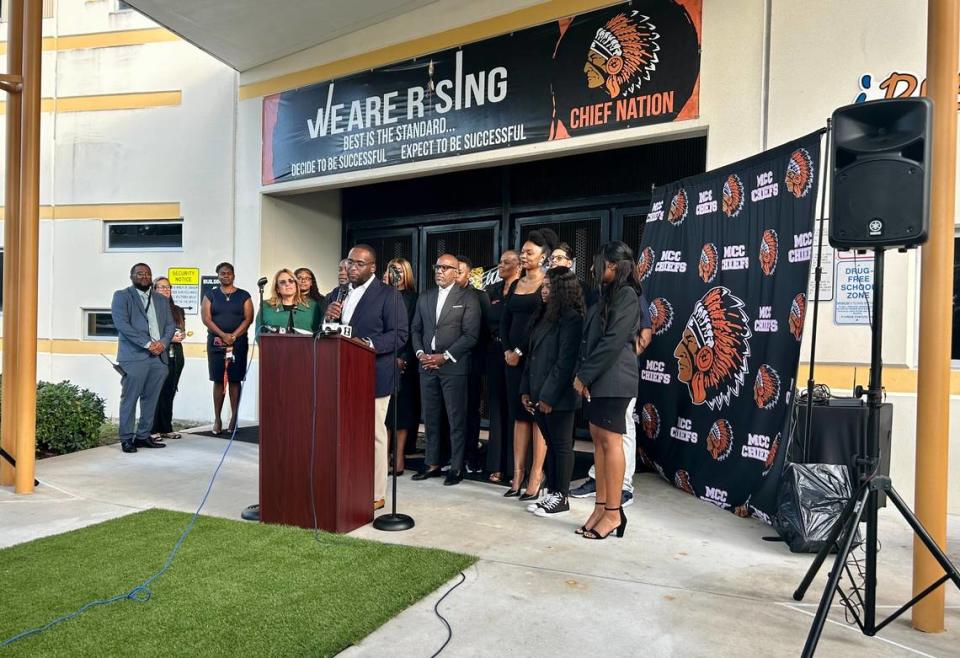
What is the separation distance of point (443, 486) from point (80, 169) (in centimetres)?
889

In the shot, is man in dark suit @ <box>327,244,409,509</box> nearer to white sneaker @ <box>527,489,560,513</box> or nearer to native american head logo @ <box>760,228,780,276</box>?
white sneaker @ <box>527,489,560,513</box>

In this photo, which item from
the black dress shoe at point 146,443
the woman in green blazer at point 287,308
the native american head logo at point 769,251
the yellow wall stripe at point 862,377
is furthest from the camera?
the black dress shoe at point 146,443

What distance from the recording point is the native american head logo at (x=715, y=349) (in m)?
5.13

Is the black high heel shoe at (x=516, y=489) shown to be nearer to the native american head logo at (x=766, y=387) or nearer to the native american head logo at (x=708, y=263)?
the native american head logo at (x=766, y=387)

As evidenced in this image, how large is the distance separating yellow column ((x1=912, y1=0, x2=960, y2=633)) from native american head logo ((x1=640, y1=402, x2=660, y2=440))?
9.24 feet

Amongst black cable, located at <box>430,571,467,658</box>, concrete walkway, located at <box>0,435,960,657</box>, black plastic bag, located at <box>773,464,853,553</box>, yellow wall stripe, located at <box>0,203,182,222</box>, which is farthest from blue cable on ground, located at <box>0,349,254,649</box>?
yellow wall stripe, located at <box>0,203,182,222</box>

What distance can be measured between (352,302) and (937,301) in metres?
3.81

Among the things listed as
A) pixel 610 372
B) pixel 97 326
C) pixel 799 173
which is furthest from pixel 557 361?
pixel 97 326

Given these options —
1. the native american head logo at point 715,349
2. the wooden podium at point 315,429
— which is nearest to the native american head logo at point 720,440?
the native american head logo at point 715,349

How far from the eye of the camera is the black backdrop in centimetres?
468

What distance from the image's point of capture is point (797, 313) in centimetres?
454

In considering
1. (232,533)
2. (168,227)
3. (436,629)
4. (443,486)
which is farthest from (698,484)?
(168,227)

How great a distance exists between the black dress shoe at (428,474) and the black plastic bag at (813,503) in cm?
315

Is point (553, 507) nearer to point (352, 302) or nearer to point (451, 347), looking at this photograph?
point (451, 347)
